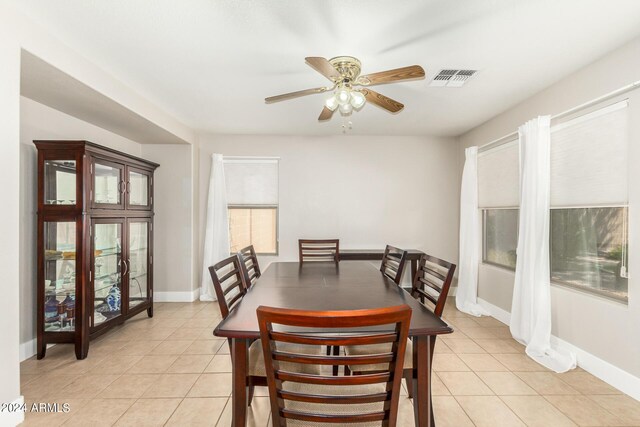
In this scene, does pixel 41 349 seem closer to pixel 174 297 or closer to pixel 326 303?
pixel 174 297

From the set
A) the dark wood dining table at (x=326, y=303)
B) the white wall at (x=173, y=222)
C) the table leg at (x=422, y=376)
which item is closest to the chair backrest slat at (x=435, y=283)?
the dark wood dining table at (x=326, y=303)

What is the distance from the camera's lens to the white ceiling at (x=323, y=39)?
1770 millimetres

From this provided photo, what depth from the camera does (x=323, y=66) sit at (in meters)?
1.77

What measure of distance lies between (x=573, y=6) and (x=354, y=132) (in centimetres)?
283

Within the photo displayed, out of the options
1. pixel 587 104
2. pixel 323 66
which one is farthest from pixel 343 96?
pixel 587 104

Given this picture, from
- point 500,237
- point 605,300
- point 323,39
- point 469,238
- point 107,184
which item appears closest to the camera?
point 323,39

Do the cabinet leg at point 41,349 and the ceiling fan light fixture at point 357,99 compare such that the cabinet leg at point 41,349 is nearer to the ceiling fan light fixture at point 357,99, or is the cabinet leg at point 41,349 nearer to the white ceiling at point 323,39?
the white ceiling at point 323,39

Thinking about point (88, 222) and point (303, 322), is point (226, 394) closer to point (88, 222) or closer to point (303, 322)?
point (303, 322)

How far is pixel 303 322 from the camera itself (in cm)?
94

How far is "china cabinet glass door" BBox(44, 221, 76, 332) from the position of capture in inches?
105

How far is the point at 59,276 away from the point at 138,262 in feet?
2.94

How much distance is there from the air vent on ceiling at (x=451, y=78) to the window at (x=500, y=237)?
5.60 ft

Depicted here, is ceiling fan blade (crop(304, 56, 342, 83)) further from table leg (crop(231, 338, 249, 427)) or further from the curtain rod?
the curtain rod

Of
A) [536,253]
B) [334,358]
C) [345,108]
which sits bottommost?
[334,358]
